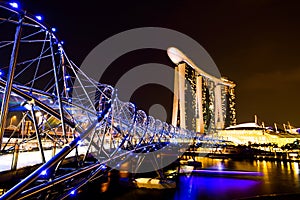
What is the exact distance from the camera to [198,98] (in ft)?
275

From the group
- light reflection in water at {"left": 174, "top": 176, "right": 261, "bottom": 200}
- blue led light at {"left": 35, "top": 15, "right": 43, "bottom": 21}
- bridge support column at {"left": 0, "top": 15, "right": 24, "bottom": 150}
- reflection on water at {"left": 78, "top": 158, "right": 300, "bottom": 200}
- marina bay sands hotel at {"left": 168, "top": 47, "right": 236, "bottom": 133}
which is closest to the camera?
bridge support column at {"left": 0, "top": 15, "right": 24, "bottom": 150}

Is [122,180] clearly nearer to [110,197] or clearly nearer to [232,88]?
[110,197]

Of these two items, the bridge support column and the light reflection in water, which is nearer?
the bridge support column

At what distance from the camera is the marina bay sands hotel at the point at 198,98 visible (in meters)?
76.8

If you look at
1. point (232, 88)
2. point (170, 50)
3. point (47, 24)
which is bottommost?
point (47, 24)

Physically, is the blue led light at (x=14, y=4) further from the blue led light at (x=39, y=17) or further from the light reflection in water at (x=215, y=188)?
the light reflection in water at (x=215, y=188)

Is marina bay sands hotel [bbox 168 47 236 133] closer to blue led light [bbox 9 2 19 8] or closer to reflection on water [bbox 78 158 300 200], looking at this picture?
reflection on water [bbox 78 158 300 200]

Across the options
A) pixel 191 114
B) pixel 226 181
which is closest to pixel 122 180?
pixel 226 181

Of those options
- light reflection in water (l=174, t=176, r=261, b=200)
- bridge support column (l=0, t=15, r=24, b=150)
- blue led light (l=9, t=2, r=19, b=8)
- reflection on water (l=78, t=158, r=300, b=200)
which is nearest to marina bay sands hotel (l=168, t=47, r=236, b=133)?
reflection on water (l=78, t=158, r=300, b=200)

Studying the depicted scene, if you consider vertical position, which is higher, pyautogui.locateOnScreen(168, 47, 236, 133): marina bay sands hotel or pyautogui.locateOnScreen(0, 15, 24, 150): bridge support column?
pyautogui.locateOnScreen(168, 47, 236, 133): marina bay sands hotel

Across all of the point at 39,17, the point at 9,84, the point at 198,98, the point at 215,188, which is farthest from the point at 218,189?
the point at 198,98

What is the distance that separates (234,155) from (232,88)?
90.2 meters

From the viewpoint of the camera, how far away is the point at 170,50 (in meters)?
94.2

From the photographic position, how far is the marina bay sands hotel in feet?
252
